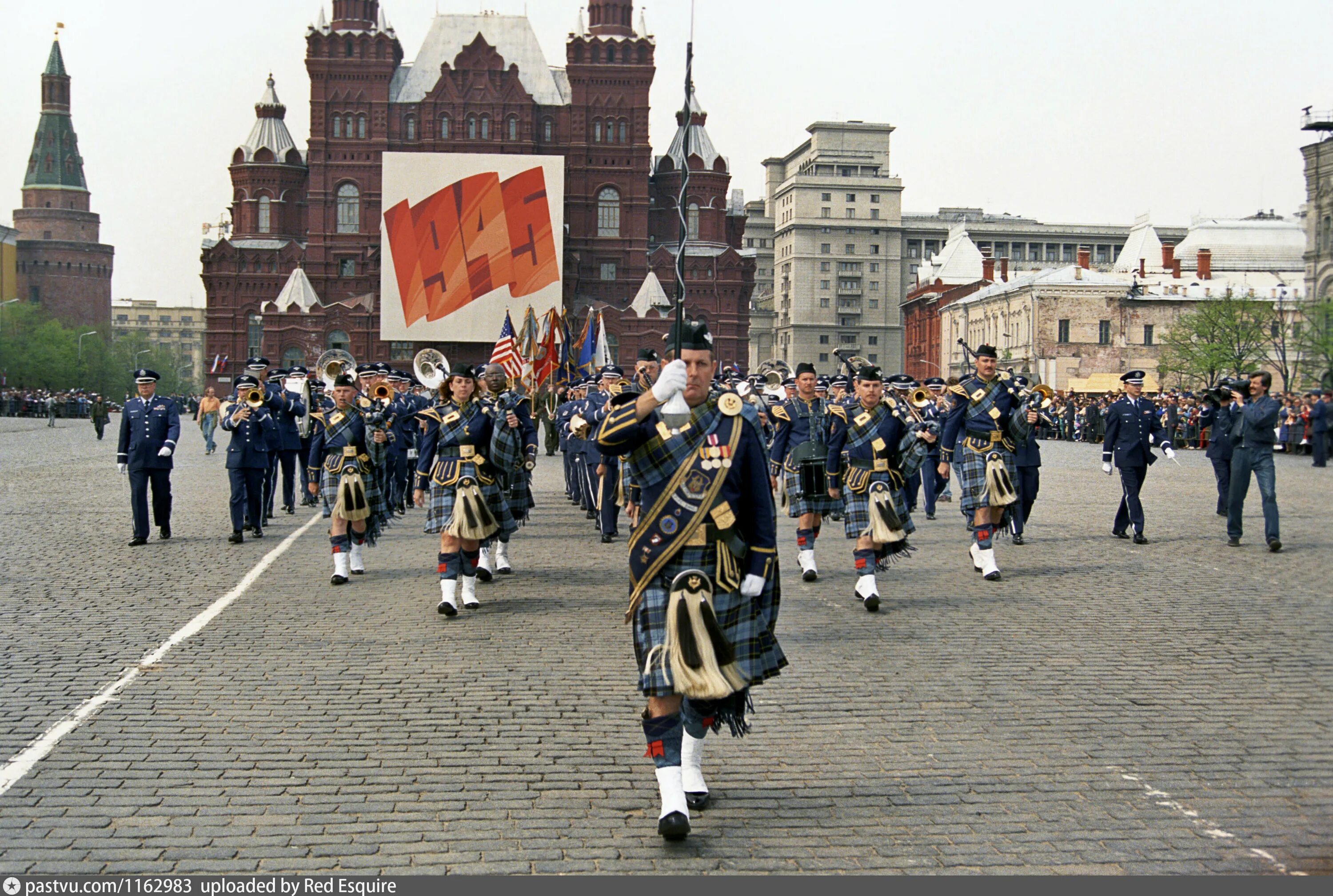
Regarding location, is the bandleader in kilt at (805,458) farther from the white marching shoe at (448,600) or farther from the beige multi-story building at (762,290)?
the beige multi-story building at (762,290)

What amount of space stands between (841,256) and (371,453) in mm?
119878

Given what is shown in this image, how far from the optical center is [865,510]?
10.9 m

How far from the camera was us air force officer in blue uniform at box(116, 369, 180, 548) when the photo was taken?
1454 cm

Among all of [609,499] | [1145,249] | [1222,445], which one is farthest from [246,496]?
[1145,249]

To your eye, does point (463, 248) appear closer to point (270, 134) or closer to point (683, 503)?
point (270, 134)

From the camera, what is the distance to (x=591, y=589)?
11.4 m

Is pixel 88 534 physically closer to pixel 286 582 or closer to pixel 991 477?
pixel 286 582

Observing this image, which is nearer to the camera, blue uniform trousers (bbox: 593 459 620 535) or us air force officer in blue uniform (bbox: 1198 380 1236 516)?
blue uniform trousers (bbox: 593 459 620 535)

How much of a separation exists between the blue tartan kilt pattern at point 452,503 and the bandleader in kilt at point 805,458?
2358 mm

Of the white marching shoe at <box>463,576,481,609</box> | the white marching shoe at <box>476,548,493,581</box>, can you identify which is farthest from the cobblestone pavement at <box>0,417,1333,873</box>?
the white marching shoe at <box>476,548,493,581</box>

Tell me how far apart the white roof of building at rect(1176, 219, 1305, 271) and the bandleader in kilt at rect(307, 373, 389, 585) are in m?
78.8

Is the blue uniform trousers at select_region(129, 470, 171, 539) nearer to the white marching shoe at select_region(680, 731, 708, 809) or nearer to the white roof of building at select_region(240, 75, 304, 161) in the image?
the white marching shoe at select_region(680, 731, 708, 809)

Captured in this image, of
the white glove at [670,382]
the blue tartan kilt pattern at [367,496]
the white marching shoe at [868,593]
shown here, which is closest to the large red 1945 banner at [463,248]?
the blue tartan kilt pattern at [367,496]

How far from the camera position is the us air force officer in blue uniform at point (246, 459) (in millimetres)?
14977
